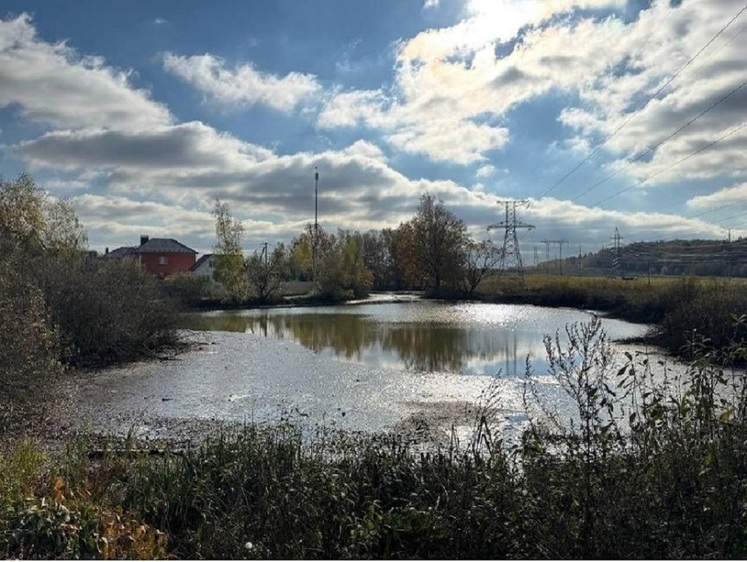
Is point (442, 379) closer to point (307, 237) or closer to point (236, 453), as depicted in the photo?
point (236, 453)

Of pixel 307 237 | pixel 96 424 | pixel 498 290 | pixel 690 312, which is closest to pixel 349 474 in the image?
pixel 96 424

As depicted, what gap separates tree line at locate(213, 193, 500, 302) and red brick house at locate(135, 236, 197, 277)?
16199 millimetres

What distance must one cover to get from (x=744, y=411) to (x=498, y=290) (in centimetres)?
5169

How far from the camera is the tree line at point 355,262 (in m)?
49.6

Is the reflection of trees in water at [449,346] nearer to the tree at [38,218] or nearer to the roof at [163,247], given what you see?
the tree at [38,218]

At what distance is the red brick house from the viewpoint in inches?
2921

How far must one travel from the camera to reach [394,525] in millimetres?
4609

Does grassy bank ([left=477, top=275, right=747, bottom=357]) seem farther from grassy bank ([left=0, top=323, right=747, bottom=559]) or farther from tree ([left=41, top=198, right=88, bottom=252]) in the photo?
tree ([left=41, top=198, right=88, bottom=252])

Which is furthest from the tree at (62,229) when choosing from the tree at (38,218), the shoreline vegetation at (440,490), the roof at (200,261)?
the roof at (200,261)

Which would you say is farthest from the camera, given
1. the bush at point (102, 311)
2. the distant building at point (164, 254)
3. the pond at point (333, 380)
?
the distant building at point (164, 254)

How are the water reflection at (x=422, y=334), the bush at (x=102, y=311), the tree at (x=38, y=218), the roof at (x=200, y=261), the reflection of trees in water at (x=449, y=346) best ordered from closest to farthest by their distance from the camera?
the bush at (x=102, y=311) → the reflection of trees in water at (x=449, y=346) → the water reflection at (x=422, y=334) → the tree at (x=38, y=218) → the roof at (x=200, y=261)

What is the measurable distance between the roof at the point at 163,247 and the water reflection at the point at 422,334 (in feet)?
125

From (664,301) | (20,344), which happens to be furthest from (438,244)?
(20,344)

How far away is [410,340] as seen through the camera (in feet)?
76.8
